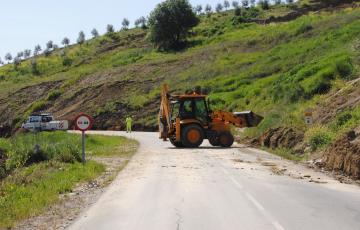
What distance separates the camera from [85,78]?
80.2 m

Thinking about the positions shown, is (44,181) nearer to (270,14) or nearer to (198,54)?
(198,54)

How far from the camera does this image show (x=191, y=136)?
100 ft

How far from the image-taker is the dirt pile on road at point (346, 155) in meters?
17.7

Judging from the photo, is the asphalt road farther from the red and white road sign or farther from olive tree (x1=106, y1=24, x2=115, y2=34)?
olive tree (x1=106, y1=24, x2=115, y2=34)

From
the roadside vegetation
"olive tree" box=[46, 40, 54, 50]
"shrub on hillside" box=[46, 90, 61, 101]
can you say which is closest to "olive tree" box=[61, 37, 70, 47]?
"olive tree" box=[46, 40, 54, 50]

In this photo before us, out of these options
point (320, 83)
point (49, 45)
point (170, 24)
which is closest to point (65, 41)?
point (49, 45)

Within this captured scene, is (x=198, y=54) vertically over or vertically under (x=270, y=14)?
under

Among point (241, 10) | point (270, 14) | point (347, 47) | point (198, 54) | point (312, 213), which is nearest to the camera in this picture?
point (312, 213)

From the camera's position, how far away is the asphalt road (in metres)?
10.3

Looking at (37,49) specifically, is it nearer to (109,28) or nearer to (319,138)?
(109,28)

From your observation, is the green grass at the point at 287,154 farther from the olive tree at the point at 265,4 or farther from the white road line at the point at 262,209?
the olive tree at the point at 265,4

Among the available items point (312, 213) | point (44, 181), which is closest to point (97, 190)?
point (44, 181)

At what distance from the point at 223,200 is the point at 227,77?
49812 mm

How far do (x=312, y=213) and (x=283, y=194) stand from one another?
101 inches
